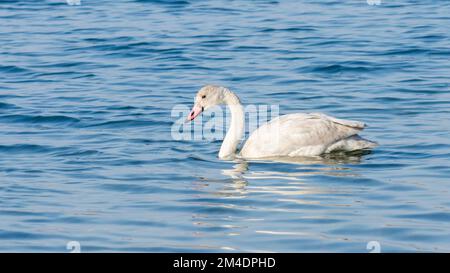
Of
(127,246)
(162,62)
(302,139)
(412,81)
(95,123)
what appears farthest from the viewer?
(162,62)

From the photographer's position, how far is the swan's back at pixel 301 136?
1345 cm

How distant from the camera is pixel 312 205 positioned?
10.9 metres

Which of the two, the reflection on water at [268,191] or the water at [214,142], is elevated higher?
the water at [214,142]

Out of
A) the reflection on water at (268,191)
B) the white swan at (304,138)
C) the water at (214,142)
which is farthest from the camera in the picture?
the white swan at (304,138)

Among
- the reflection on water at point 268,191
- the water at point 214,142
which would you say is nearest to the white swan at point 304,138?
the reflection on water at point 268,191

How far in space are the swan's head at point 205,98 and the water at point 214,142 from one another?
55 cm

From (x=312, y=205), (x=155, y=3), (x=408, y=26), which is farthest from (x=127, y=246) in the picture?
(x=155, y=3)

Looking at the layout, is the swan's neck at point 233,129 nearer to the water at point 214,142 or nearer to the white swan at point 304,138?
the white swan at point 304,138

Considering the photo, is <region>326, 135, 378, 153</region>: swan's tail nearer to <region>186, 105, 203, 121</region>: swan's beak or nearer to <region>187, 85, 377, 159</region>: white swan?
<region>187, 85, 377, 159</region>: white swan

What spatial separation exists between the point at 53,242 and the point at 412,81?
31.3ft

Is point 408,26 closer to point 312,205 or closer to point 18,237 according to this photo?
point 312,205

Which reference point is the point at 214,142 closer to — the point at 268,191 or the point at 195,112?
the point at 195,112

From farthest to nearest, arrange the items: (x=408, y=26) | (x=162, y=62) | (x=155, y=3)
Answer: (x=155, y=3)
(x=408, y=26)
(x=162, y=62)

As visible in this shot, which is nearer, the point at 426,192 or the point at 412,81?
the point at 426,192
